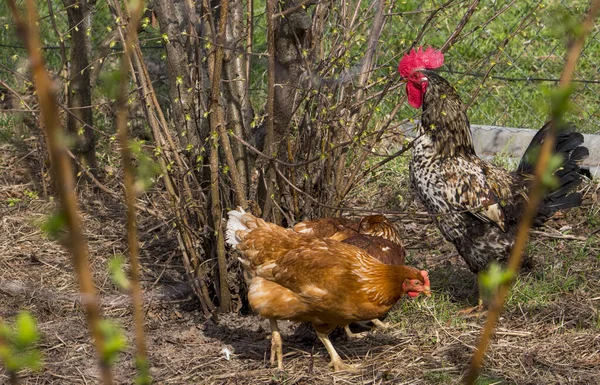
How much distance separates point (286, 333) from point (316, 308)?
74 centimetres

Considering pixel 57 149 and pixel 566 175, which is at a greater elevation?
pixel 57 149

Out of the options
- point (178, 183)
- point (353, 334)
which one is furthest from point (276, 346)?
point (178, 183)

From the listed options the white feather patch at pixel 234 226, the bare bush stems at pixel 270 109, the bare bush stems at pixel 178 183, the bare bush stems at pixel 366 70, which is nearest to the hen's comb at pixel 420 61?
the bare bush stems at pixel 366 70

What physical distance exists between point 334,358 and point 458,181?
1289mm

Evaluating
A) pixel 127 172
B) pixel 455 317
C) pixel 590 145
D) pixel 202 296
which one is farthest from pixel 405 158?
pixel 127 172

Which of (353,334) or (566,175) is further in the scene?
(566,175)

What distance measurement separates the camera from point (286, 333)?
167 inches

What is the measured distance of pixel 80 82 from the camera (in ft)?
17.2

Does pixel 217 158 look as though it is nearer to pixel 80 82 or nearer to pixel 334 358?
pixel 334 358

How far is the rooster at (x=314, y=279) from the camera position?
354 centimetres

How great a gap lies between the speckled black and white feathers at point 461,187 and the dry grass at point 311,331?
38 cm

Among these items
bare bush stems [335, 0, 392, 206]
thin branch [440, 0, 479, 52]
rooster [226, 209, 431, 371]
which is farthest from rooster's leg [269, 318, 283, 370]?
thin branch [440, 0, 479, 52]

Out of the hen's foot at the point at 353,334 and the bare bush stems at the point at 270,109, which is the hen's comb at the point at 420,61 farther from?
the hen's foot at the point at 353,334

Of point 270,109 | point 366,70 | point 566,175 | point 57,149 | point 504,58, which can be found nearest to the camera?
point 57,149
